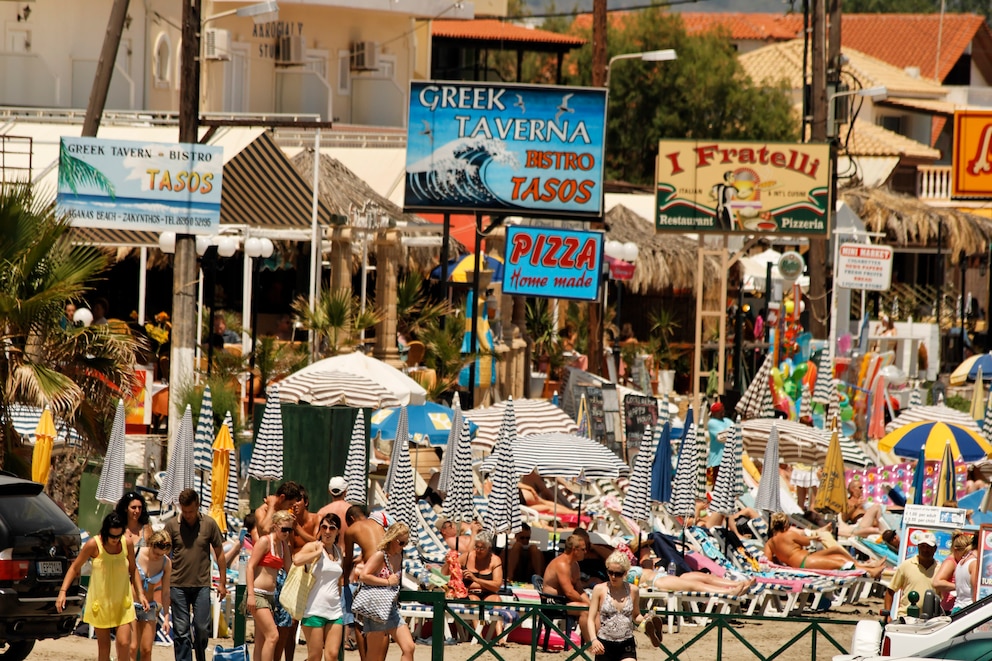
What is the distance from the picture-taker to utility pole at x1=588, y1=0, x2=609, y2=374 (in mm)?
25828

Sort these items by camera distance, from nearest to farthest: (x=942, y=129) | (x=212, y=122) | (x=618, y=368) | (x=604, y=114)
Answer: (x=212, y=122), (x=604, y=114), (x=618, y=368), (x=942, y=129)

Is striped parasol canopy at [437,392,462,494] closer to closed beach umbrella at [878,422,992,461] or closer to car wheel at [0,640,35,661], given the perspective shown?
car wheel at [0,640,35,661]

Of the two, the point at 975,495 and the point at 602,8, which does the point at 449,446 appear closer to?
the point at 975,495

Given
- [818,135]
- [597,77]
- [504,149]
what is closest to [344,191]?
[597,77]

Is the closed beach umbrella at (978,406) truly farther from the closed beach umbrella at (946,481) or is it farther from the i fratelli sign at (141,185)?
the i fratelli sign at (141,185)

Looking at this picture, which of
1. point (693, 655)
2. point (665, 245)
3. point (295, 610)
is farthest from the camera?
point (665, 245)

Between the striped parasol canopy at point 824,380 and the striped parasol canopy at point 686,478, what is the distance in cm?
546

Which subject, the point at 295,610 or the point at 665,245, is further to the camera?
the point at 665,245

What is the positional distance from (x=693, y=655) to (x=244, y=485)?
5.99 meters

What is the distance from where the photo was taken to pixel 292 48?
36.1m

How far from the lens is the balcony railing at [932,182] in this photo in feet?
163

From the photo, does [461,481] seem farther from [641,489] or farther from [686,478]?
[686,478]

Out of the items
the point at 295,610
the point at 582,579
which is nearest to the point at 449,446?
the point at 582,579

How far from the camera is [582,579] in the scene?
554 inches
